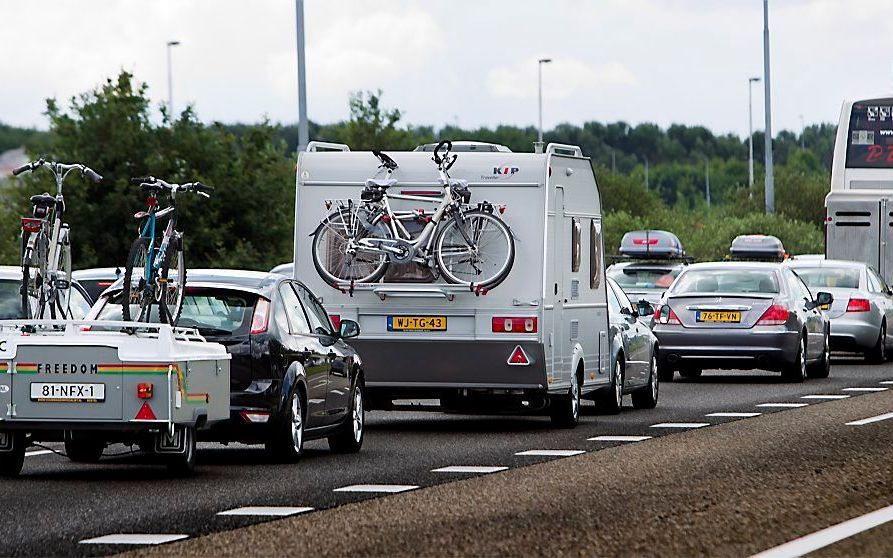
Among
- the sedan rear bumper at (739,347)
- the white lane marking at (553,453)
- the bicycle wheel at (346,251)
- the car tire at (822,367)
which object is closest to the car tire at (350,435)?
the white lane marking at (553,453)

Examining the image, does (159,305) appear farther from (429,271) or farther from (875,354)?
(875,354)

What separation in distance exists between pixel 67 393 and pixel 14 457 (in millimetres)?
840

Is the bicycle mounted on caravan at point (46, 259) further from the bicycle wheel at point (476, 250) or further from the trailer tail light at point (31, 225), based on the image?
the bicycle wheel at point (476, 250)

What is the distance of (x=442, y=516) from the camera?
456 inches

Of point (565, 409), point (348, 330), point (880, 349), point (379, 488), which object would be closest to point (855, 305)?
point (880, 349)

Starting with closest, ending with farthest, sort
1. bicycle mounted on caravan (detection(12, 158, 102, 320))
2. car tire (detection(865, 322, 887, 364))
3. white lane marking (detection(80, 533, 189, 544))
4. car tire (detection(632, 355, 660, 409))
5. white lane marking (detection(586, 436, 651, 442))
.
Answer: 1. white lane marking (detection(80, 533, 189, 544))
2. bicycle mounted on caravan (detection(12, 158, 102, 320))
3. white lane marking (detection(586, 436, 651, 442))
4. car tire (detection(632, 355, 660, 409))
5. car tire (detection(865, 322, 887, 364))

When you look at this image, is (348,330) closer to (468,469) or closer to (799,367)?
(468,469)

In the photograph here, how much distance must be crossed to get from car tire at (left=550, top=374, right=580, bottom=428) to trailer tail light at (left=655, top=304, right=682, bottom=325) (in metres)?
7.98

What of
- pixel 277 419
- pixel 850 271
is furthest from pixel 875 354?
pixel 277 419

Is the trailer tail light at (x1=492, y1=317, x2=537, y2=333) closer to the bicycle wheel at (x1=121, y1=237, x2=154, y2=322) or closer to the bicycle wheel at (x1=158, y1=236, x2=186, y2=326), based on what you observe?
the bicycle wheel at (x1=158, y1=236, x2=186, y2=326)

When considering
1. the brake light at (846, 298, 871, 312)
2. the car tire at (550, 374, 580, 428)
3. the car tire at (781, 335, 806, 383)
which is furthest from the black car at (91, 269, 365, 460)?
the brake light at (846, 298, 871, 312)

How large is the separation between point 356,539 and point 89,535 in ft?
4.65

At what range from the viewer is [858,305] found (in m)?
32.4

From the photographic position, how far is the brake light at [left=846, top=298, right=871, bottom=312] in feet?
A: 106
